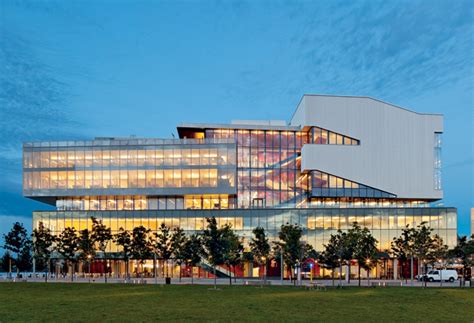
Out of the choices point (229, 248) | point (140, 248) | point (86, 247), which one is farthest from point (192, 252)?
point (86, 247)

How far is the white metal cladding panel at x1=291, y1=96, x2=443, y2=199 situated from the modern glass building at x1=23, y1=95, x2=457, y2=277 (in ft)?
0.62

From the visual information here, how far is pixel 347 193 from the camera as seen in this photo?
85.1m

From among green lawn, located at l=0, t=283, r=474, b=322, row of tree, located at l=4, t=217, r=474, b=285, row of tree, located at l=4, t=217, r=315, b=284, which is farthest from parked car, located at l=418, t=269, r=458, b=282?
green lawn, located at l=0, t=283, r=474, b=322

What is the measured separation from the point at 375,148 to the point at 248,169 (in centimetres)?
2466

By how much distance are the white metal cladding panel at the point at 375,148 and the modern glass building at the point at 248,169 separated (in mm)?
190

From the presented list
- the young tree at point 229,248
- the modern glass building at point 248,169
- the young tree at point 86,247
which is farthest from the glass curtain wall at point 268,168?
the young tree at point 229,248

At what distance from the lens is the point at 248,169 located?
9025 cm

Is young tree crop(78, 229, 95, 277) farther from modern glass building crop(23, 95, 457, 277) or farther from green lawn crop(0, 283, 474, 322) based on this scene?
green lawn crop(0, 283, 474, 322)

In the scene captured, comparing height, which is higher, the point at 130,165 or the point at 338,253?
the point at 130,165

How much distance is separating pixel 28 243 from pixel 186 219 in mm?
26744

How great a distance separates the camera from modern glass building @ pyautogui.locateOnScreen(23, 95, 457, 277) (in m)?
85.1

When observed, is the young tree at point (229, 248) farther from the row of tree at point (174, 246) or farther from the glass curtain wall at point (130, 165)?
the glass curtain wall at point (130, 165)

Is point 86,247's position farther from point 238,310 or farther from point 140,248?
point 238,310

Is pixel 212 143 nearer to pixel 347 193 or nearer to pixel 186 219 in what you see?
pixel 186 219
